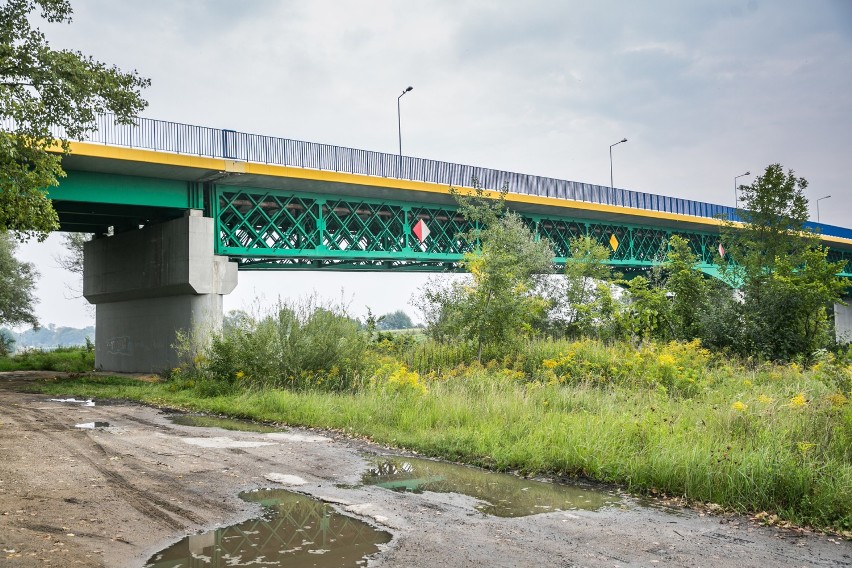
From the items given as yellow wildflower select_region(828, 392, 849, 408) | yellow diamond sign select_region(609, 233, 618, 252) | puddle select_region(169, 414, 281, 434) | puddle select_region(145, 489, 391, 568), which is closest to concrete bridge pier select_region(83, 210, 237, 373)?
puddle select_region(169, 414, 281, 434)

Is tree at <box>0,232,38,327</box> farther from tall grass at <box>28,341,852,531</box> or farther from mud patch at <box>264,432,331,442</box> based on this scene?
mud patch at <box>264,432,331,442</box>

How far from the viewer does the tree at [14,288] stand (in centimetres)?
4719

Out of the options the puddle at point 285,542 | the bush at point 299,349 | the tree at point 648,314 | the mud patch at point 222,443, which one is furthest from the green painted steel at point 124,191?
the puddle at point 285,542

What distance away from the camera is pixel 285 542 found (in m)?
5.93

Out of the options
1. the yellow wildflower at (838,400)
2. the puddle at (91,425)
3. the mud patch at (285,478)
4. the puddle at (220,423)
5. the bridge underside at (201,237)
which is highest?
the bridge underside at (201,237)

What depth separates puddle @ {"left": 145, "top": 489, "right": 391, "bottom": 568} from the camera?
5452mm

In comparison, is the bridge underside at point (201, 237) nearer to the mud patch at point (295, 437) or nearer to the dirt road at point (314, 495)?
the mud patch at point (295, 437)

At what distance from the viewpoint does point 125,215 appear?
3011cm

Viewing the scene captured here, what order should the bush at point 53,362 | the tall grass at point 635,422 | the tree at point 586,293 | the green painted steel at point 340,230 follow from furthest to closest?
the bush at point 53,362
the green painted steel at point 340,230
the tree at point 586,293
the tall grass at point 635,422

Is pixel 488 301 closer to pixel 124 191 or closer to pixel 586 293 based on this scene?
pixel 586 293

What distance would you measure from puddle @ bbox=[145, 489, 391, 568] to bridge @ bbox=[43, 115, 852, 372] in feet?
51.8

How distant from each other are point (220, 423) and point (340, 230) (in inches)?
720

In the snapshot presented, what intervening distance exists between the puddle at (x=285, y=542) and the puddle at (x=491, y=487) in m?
1.39

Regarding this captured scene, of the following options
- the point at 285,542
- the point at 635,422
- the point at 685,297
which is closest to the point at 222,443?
the point at 285,542
